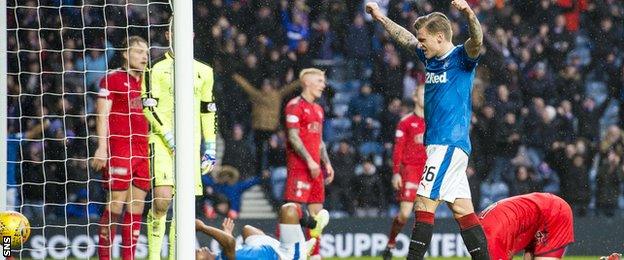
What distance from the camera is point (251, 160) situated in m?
14.8

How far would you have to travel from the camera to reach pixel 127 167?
32.9 feet

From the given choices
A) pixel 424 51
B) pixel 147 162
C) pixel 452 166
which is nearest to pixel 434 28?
pixel 424 51

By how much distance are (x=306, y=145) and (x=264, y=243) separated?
3.58m

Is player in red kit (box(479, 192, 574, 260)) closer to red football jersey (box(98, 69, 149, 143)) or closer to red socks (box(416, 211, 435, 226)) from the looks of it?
red socks (box(416, 211, 435, 226))

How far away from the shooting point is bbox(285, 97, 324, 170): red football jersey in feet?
38.7

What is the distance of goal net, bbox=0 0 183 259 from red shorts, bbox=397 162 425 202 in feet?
7.91

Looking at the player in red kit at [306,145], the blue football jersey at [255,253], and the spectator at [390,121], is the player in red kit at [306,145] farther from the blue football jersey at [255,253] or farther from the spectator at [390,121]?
the blue football jersey at [255,253]

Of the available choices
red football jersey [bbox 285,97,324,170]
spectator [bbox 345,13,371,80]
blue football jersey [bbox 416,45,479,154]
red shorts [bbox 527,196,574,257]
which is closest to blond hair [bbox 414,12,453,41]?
blue football jersey [bbox 416,45,479,154]

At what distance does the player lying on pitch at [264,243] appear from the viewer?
8125 millimetres

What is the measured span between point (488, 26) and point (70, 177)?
17.5ft

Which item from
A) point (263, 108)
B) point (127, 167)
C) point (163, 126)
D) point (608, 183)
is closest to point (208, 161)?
point (163, 126)

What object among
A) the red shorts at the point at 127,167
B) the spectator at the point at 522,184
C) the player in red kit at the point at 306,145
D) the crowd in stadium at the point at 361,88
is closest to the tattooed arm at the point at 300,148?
the player in red kit at the point at 306,145

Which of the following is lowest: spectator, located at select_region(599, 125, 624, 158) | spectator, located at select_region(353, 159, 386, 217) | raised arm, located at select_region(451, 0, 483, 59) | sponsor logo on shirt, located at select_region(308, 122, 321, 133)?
spectator, located at select_region(353, 159, 386, 217)

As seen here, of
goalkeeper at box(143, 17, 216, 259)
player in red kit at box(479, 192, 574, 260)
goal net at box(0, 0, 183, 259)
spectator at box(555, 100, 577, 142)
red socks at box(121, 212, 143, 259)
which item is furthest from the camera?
spectator at box(555, 100, 577, 142)
